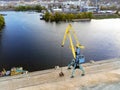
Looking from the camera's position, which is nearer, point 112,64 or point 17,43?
point 112,64

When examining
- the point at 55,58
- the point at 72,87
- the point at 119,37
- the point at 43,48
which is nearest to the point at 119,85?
the point at 72,87

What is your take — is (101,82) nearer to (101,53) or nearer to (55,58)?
(55,58)

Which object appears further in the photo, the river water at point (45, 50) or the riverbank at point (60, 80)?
the river water at point (45, 50)

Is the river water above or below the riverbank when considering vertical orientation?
below

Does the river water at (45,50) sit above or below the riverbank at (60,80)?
below

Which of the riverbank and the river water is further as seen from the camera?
the river water

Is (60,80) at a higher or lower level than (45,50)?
higher

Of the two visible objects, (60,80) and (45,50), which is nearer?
(60,80)

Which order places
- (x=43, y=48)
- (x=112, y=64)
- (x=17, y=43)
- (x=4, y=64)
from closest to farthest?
(x=112, y=64)
(x=4, y=64)
(x=43, y=48)
(x=17, y=43)
